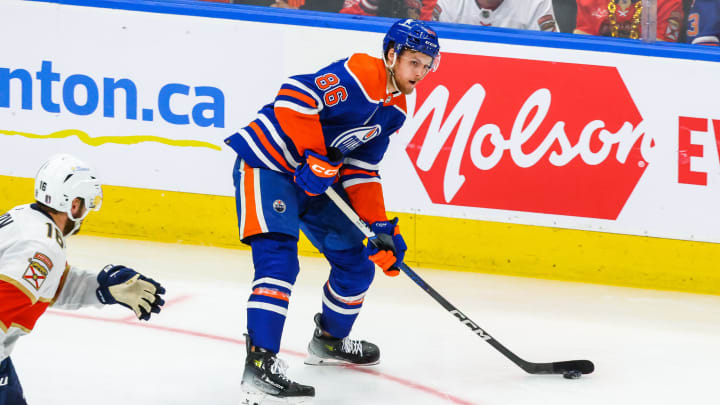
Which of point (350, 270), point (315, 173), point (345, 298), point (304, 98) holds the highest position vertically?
point (304, 98)

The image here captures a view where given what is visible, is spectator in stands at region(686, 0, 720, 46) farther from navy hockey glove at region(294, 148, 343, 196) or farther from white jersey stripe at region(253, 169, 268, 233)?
white jersey stripe at region(253, 169, 268, 233)

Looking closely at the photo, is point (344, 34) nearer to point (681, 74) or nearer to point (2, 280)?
point (681, 74)

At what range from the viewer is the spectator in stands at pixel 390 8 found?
5.06 metres

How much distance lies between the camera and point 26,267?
2309 mm

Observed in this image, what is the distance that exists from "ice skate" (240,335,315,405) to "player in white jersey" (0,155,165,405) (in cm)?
50

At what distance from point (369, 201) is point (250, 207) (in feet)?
1.64

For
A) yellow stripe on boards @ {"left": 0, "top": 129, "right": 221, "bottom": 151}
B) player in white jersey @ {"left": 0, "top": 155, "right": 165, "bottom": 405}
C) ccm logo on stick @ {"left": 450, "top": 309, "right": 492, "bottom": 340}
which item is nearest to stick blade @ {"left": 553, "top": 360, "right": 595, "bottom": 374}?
ccm logo on stick @ {"left": 450, "top": 309, "right": 492, "bottom": 340}

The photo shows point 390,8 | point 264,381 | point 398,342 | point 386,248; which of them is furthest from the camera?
point 390,8

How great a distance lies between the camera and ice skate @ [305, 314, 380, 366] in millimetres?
3627

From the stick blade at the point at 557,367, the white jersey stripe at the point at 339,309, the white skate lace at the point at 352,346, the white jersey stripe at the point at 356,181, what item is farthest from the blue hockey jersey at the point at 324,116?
the stick blade at the point at 557,367

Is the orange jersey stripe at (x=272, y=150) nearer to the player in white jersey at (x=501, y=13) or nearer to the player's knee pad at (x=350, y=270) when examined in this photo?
the player's knee pad at (x=350, y=270)

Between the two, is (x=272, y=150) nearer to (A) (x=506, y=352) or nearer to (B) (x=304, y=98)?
(B) (x=304, y=98)

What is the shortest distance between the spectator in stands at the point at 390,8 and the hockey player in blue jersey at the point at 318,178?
1.70 m

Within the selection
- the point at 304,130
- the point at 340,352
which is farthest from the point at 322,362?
the point at 304,130
